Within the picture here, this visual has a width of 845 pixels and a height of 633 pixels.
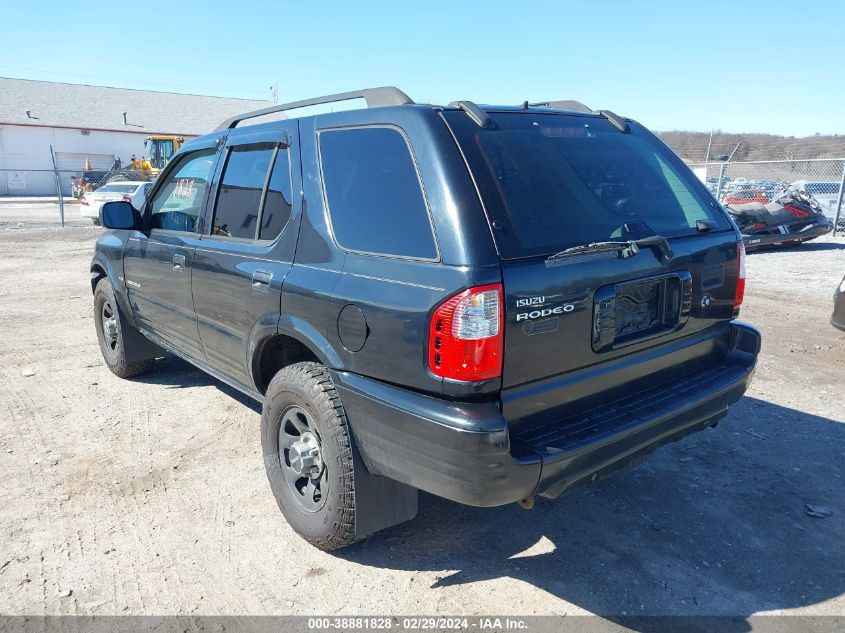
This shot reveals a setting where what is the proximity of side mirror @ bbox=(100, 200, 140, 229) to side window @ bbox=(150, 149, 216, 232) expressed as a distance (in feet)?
0.50

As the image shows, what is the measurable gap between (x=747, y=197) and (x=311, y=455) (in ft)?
53.6

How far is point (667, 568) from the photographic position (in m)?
2.99

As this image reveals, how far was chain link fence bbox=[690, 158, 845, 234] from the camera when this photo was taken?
15964 mm

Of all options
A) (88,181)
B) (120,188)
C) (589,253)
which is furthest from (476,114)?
(88,181)

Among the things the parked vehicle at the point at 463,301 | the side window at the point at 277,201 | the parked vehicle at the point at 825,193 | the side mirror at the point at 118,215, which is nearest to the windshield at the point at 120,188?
the side mirror at the point at 118,215

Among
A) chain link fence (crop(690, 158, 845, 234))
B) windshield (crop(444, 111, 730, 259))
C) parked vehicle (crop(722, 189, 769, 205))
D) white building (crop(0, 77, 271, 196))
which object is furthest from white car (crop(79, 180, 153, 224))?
white building (crop(0, 77, 271, 196))

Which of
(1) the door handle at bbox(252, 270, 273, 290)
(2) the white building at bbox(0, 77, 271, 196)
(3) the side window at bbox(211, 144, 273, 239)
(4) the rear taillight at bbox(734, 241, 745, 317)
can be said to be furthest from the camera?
(2) the white building at bbox(0, 77, 271, 196)

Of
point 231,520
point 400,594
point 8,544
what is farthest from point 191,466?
point 400,594

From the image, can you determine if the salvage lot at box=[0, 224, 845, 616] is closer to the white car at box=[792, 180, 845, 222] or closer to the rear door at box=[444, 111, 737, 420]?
the rear door at box=[444, 111, 737, 420]

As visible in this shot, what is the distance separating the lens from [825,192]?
18.1 metres

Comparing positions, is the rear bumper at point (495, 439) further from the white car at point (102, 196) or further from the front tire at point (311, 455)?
the white car at point (102, 196)

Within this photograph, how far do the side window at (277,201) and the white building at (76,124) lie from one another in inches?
1635

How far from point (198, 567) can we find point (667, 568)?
2.18 m

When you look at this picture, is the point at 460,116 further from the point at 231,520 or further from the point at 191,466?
the point at 191,466
